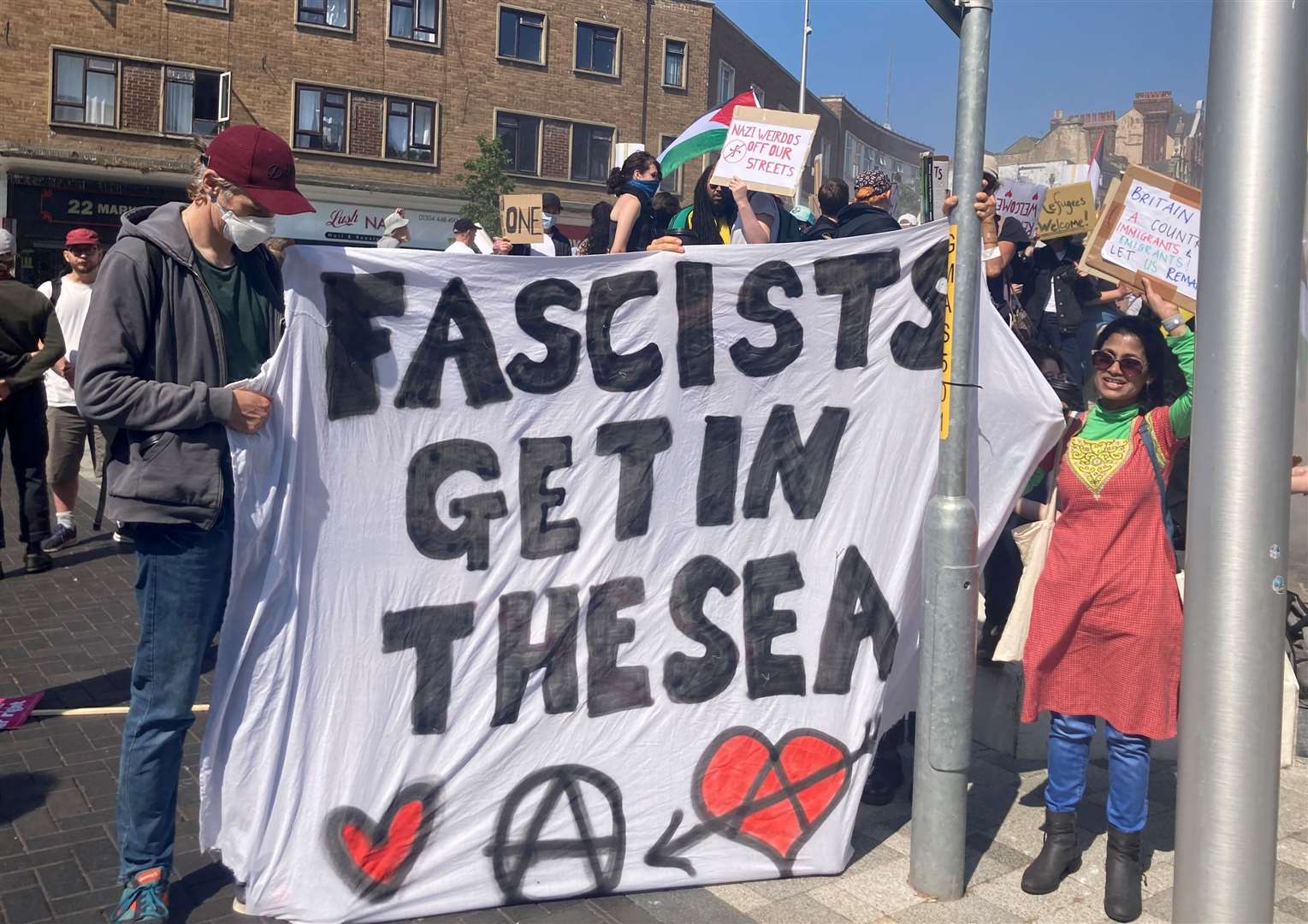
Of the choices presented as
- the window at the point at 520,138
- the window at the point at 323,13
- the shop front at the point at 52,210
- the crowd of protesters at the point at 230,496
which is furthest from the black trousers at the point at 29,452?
the window at the point at 520,138

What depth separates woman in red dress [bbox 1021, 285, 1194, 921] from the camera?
3.67 meters

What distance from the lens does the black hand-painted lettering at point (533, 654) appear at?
11.9 feet

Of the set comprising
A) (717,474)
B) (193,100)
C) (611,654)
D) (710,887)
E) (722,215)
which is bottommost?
(710,887)

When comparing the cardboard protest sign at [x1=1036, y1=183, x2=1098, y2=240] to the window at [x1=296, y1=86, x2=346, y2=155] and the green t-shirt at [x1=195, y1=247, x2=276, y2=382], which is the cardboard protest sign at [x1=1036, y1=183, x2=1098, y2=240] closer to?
the green t-shirt at [x1=195, y1=247, x2=276, y2=382]

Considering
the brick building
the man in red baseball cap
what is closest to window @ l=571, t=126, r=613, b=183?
the brick building

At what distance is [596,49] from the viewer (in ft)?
124

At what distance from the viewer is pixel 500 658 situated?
3611 millimetres

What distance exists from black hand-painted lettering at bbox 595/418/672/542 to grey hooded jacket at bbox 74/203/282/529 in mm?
1069

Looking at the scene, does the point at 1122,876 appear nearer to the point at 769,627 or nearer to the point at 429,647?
the point at 769,627

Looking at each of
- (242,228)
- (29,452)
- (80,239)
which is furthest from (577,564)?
(80,239)

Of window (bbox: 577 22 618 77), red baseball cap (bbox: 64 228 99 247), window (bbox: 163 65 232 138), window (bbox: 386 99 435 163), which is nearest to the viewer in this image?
red baseball cap (bbox: 64 228 99 247)

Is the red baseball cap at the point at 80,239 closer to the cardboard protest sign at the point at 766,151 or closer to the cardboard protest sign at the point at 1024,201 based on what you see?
the cardboard protest sign at the point at 766,151

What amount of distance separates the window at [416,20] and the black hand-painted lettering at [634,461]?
108 ft

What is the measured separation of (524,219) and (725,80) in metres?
33.7
